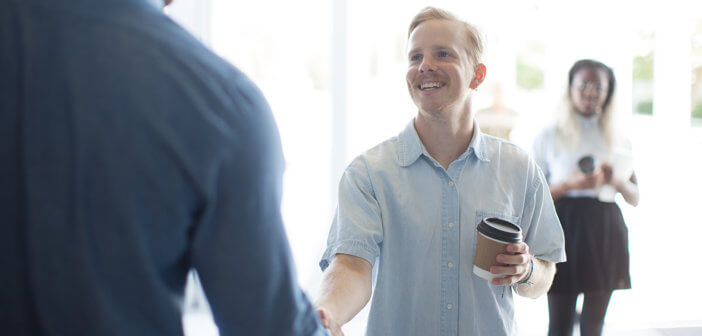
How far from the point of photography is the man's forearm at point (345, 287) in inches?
49.2

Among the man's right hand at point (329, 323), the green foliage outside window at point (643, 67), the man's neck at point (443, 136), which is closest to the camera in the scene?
the man's right hand at point (329, 323)

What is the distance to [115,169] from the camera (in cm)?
57

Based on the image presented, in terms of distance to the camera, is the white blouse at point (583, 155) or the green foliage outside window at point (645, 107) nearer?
the white blouse at point (583, 155)

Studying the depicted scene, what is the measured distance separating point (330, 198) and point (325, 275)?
2257mm

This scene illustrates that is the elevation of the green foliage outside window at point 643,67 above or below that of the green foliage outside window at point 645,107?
above

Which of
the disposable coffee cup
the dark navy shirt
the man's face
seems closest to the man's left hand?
the disposable coffee cup

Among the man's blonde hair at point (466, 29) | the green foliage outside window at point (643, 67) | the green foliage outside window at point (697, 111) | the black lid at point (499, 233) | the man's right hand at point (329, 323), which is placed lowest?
the man's right hand at point (329, 323)

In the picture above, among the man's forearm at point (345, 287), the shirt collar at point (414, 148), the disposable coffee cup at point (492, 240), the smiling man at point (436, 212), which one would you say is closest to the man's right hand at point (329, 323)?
the man's forearm at point (345, 287)

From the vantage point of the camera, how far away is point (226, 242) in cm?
63

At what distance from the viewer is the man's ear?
1.57m

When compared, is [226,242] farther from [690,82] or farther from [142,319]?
[690,82]

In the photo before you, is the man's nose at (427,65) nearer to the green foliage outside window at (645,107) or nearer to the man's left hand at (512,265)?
the man's left hand at (512,265)

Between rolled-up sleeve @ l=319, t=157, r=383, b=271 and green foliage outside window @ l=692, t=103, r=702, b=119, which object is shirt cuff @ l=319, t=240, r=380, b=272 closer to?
rolled-up sleeve @ l=319, t=157, r=383, b=271

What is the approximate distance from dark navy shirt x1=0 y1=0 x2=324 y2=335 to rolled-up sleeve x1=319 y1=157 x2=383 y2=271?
0.71 metres
